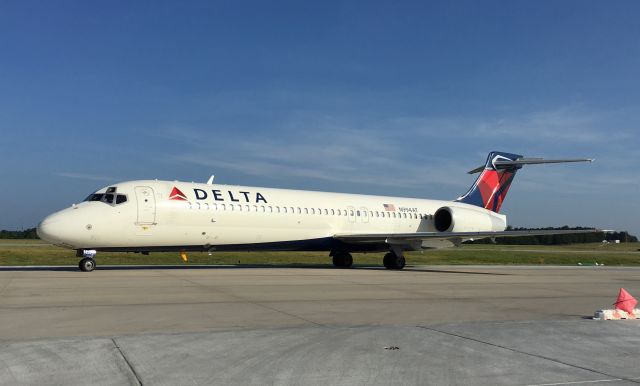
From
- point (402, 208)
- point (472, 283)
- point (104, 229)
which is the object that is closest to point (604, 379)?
point (472, 283)

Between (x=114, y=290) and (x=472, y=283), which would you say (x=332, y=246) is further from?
(x=114, y=290)

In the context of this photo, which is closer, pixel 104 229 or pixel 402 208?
pixel 104 229

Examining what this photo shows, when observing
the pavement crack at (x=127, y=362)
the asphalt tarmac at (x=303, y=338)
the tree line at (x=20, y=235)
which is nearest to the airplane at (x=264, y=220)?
the asphalt tarmac at (x=303, y=338)

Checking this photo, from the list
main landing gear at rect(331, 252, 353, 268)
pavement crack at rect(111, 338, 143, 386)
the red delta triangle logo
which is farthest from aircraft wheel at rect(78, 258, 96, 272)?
pavement crack at rect(111, 338, 143, 386)

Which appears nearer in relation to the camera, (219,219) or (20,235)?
(219,219)

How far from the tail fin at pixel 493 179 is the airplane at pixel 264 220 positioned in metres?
0.05

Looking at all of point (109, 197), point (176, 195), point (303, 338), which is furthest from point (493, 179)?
point (303, 338)

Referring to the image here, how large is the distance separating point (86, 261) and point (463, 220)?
17.3m

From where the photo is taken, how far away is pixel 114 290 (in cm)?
1310

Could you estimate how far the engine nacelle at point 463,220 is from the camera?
28.2 meters

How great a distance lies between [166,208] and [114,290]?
24.6 feet

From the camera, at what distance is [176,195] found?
822 inches

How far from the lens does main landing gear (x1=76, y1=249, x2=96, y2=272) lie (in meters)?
18.9

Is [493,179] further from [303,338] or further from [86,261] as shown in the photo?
[303,338]
